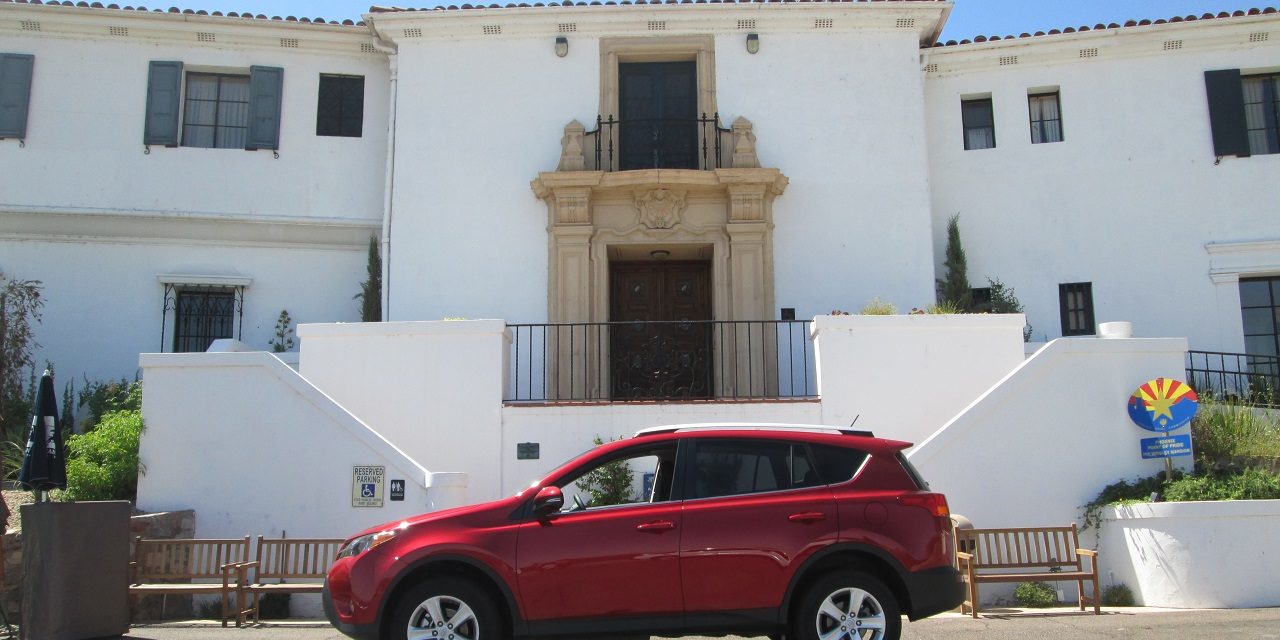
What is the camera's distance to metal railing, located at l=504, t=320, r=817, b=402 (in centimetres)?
1407

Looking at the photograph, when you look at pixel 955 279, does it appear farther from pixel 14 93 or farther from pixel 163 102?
pixel 14 93

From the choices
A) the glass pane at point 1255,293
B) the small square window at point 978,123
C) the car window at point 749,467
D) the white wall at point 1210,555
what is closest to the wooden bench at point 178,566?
the car window at point 749,467

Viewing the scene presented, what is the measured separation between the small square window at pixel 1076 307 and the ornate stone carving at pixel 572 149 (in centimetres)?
759

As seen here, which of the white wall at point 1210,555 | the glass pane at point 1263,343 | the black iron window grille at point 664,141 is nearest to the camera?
the white wall at point 1210,555

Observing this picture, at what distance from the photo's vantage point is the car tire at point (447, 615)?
6633mm

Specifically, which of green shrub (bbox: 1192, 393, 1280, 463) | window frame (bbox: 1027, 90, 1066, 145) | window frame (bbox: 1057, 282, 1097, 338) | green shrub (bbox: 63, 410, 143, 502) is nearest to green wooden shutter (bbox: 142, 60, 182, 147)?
green shrub (bbox: 63, 410, 143, 502)

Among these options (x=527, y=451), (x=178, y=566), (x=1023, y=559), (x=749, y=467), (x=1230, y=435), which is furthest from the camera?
(x=527, y=451)

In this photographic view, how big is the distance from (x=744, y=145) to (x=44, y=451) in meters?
9.73

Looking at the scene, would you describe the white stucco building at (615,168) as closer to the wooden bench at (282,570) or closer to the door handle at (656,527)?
the wooden bench at (282,570)

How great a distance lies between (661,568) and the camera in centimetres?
670

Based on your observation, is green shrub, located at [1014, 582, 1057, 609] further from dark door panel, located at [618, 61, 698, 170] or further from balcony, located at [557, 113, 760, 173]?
dark door panel, located at [618, 61, 698, 170]

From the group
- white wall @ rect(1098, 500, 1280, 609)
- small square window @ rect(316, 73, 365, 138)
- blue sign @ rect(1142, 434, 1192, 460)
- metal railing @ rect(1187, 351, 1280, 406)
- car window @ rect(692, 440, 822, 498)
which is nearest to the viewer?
car window @ rect(692, 440, 822, 498)

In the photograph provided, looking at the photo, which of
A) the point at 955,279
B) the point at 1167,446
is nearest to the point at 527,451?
the point at 1167,446

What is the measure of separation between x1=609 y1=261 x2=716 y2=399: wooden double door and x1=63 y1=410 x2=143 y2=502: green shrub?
5.87m
